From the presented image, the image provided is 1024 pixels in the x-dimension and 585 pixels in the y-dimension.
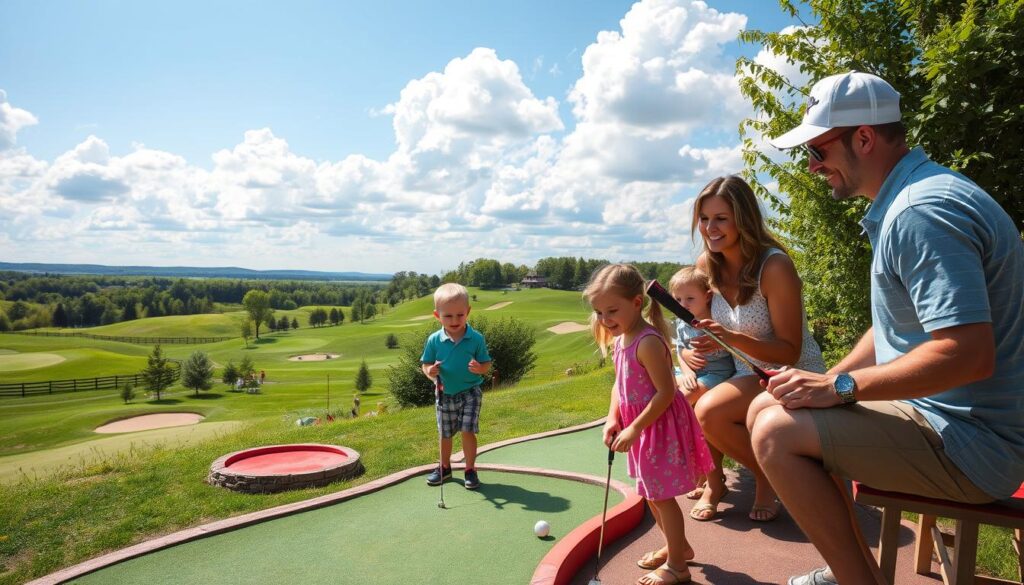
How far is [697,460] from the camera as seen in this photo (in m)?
3.34

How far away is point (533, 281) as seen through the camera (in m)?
132

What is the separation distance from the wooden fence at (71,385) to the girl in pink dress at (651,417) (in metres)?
69.8

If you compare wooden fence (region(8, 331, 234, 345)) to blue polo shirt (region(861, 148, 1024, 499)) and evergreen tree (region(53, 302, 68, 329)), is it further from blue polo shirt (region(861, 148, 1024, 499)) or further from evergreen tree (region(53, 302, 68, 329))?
blue polo shirt (region(861, 148, 1024, 499))

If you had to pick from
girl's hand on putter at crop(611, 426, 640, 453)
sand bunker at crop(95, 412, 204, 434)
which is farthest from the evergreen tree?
girl's hand on putter at crop(611, 426, 640, 453)

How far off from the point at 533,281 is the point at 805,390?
12976cm

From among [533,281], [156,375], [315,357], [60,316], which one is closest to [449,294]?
[156,375]

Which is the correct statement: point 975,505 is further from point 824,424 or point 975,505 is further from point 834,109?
point 834,109

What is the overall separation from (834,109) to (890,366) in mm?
945

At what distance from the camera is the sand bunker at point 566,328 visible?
67.9m

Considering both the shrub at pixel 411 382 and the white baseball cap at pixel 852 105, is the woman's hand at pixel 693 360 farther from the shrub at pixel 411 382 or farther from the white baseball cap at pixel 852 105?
the shrub at pixel 411 382

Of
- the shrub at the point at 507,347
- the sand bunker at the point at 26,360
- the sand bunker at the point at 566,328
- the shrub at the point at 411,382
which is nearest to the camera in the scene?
the shrub at the point at 411,382

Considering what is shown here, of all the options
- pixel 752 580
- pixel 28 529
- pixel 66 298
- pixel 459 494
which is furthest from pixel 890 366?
pixel 66 298

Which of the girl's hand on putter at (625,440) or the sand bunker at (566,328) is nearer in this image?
the girl's hand on putter at (625,440)

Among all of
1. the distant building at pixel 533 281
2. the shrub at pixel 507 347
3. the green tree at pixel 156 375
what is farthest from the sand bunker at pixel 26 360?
the distant building at pixel 533 281
